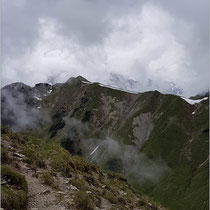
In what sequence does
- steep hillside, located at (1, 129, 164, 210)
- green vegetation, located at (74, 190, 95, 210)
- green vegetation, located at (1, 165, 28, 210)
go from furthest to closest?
1. green vegetation, located at (74, 190, 95, 210)
2. steep hillside, located at (1, 129, 164, 210)
3. green vegetation, located at (1, 165, 28, 210)

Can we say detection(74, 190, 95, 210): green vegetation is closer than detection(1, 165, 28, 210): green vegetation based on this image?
No

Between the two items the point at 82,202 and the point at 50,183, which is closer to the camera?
the point at 82,202

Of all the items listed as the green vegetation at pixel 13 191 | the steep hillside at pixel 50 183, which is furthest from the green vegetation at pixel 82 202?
the green vegetation at pixel 13 191

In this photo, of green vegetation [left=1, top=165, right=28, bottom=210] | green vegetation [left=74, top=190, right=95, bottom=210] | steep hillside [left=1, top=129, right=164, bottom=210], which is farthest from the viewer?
green vegetation [left=74, top=190, right=95, bottom=210]

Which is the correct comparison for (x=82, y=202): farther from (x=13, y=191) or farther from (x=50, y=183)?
(x=13, y=191)

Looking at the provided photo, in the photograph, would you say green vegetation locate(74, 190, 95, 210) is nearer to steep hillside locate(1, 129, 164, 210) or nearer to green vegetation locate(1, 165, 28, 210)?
steep hillside locate(1, 129, 164, 210)

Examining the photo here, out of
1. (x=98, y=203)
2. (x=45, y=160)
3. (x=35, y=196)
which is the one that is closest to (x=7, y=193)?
(x=35, y=196)

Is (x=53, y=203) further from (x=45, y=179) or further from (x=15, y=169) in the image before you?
(x=15, y=169)

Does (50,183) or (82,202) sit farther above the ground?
(50,183)

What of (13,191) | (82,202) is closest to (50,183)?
(82,202)

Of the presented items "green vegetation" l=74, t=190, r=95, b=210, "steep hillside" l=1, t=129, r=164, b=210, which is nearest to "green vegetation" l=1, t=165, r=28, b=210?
"steep hillside" l=1, t=129, r=164, b=210

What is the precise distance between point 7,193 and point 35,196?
2.42 meters

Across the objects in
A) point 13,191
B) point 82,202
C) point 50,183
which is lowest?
point 82,202

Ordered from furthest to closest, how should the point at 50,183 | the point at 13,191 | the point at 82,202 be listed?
the point at 50,183 → the point at 82,202 → the point at 13,191
